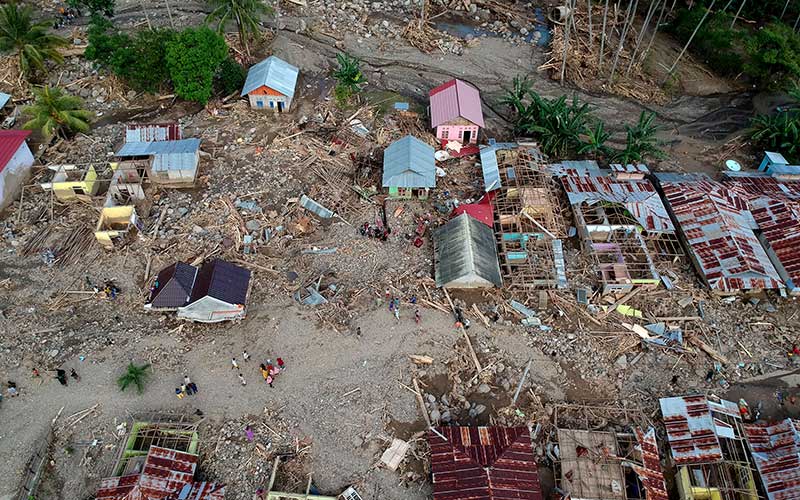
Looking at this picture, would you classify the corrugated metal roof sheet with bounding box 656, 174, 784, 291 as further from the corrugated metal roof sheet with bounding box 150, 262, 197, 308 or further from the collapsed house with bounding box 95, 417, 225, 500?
the corrugated metal roof sheet with bounding box 150, 262, 197, 308

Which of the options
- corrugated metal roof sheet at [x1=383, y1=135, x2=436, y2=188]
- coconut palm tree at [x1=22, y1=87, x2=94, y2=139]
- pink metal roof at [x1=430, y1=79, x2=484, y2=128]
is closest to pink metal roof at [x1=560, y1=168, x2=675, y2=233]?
pink metal roof at [x1=430, y1=79, x2=484, y2=128]

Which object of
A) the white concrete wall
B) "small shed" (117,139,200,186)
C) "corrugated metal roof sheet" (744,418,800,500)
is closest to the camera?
"corrugated metal roof sheet" (744,418,800,500)

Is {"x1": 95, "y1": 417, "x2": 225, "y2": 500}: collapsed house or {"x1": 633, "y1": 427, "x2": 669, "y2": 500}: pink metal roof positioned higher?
{"x1": 633, "y1": 427, "x2": 669, "y2": 500}: pink metal roof

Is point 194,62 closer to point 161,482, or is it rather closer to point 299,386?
point 299,386

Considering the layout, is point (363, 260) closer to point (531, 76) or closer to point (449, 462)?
point (449, 462)

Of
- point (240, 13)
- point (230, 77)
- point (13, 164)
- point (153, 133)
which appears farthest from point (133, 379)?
point (240, 13)

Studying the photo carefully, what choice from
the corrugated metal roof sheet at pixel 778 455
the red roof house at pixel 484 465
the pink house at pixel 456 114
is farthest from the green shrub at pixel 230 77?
the corrugated metal roof sheet at pixel 778 455

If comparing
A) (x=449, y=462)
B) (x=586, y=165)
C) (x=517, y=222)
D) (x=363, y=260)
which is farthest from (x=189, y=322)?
(x=586, y=165)

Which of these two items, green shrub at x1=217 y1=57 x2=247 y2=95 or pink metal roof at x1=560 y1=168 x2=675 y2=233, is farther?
green shrub at x1=217 y1=57 x2=247 y2=95
